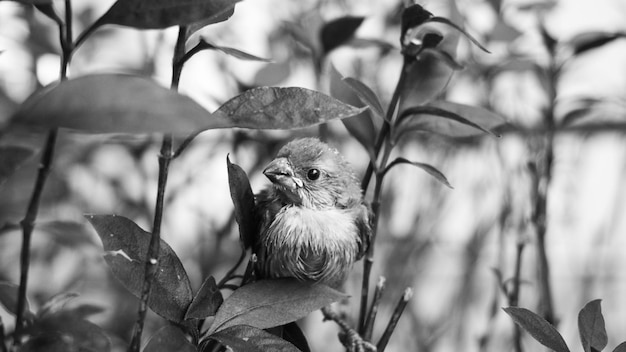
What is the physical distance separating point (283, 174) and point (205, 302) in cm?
19

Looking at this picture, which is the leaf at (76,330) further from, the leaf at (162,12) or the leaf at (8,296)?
the leaf at (162,12)

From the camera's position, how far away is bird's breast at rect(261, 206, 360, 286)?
51 cm

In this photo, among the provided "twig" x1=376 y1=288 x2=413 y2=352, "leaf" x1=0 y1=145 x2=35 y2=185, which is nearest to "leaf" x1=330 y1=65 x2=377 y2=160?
"twig" x1=376 y1=288 x2=413 y2=352

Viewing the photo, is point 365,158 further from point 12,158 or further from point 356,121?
point 12,158

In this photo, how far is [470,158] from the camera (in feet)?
5.43

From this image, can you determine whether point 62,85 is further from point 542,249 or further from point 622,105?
point 622,105

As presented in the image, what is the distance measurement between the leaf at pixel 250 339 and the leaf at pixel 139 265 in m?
0.03

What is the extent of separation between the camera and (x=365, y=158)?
1.61 m

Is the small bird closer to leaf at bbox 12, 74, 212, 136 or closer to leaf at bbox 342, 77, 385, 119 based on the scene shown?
leaf at bbox 342, 77, 385, 119

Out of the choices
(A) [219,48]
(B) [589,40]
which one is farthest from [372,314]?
(B) [589,40]

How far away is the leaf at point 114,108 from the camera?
27cm

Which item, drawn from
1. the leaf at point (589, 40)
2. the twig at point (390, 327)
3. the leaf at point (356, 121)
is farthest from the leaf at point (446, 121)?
the leaf at point (589, 40)

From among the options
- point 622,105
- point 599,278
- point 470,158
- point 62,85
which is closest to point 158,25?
point 62,85

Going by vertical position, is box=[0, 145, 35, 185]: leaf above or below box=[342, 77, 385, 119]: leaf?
below
